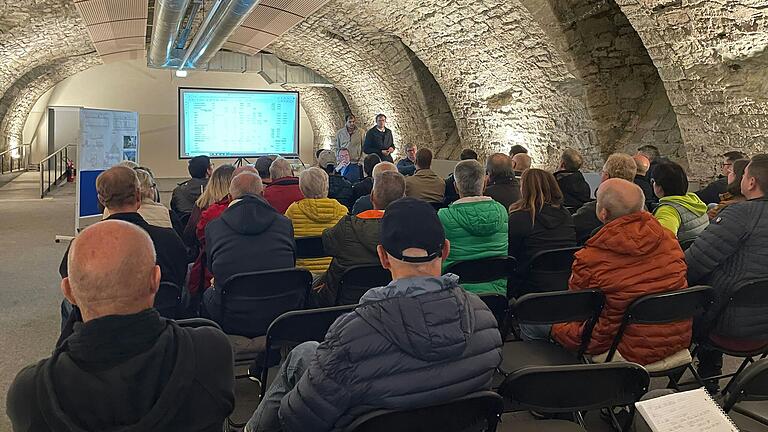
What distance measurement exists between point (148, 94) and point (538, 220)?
635 inches

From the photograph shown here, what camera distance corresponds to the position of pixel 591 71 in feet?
25.4

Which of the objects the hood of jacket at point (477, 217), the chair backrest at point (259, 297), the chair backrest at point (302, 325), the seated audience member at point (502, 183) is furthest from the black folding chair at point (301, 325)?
the seated audience member at point (502, 183)

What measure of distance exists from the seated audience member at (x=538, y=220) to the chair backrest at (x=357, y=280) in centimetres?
95

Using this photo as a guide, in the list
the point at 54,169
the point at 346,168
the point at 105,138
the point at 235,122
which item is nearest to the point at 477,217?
the point at 346,168

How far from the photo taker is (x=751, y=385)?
1.65m

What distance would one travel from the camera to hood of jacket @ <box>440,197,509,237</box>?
10.3 feet

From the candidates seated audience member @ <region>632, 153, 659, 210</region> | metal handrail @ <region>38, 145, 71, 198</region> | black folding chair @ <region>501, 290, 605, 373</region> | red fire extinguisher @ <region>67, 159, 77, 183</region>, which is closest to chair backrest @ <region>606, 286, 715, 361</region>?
black folding chair @ <region>501, 290, 605, 373</region>

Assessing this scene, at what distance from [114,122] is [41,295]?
3.28 m

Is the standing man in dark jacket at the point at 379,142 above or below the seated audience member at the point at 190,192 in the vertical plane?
above

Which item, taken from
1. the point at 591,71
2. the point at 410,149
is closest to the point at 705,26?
the point at 591,71

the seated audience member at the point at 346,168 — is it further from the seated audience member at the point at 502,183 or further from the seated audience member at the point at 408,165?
the seated audience member at the point at 502,183

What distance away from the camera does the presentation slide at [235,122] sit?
9.67 m

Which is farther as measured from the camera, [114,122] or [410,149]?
[410,149]

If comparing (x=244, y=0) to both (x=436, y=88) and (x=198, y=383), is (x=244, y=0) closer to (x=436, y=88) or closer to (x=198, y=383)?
(x=436, y=88)
